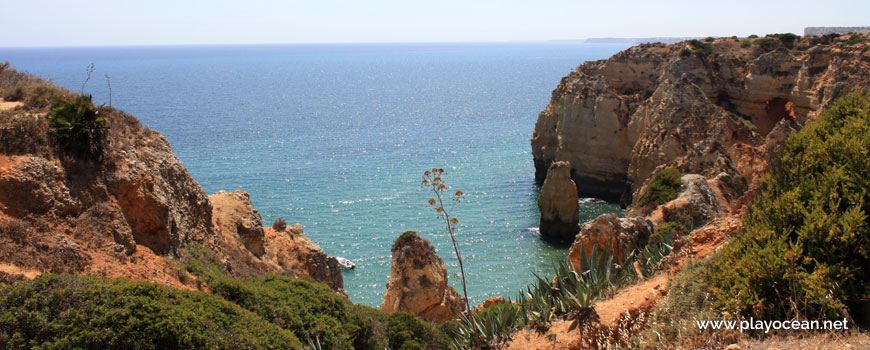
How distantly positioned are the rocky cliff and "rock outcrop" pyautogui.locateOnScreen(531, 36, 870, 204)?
24.8 meters

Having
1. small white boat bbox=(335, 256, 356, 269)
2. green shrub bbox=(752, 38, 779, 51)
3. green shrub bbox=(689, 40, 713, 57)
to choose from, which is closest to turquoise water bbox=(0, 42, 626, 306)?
small white boat bbox=(335, 256, 356, 269)

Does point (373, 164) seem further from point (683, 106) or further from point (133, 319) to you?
point (133, 319)

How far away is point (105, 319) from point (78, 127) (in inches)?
299

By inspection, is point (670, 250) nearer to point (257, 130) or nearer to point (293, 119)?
point (257, 130)

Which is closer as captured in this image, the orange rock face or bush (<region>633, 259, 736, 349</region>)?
bush (<region>633, 259, 736, 349</region>)

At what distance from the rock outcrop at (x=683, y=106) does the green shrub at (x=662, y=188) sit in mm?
2037

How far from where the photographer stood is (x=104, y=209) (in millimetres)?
14492

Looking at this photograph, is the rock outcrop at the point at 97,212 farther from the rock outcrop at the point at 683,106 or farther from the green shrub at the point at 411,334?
the rock outcrop at the point at 683,106

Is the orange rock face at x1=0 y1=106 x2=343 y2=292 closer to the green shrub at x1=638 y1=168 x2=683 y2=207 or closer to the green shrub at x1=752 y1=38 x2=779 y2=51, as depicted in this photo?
the green shrub at x1=638 y1=168 x2=683 y2=207

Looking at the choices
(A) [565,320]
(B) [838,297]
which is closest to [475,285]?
(A) [565,320]

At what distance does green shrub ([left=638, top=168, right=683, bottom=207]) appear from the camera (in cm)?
2862

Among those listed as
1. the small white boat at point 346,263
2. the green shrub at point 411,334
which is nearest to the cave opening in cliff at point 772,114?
the small white boat at point 346,263

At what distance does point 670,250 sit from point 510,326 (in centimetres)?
468

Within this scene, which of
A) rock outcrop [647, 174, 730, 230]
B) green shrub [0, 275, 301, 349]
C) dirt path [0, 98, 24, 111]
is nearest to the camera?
green shrub [0, 275, 301, 349]
